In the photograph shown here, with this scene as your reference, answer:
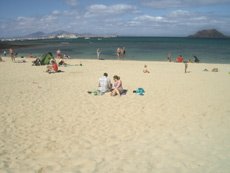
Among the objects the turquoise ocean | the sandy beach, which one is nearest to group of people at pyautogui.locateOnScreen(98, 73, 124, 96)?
the sandy beach

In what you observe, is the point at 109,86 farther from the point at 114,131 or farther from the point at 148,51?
the point at 148,51

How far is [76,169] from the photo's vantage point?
3477 millimetres

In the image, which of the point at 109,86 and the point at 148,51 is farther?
the point at 148,51

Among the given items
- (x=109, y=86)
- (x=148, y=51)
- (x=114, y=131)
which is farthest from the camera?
(x=148, y=51)

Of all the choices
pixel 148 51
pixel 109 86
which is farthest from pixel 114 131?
pixel 148 51

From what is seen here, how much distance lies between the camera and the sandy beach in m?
3.65

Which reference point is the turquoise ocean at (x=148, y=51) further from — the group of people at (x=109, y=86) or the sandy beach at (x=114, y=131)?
the sandy beach at (x=114, y=131)

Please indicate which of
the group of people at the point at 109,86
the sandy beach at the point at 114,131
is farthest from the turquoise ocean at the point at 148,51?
the sandy beach at the point at 114,131

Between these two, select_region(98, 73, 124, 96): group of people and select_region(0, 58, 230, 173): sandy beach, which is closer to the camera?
select_region(0, 58, 230, 173): sandy beach

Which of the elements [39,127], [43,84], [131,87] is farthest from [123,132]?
[43,84]

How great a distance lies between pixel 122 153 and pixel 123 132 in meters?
1.07

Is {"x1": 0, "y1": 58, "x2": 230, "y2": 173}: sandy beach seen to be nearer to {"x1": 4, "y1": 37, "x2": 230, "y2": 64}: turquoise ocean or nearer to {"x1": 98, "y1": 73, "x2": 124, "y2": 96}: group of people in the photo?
{"x1": 98, "y1": 73, "x2": 124, "y2": 96}: group of people

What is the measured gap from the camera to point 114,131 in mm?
5152

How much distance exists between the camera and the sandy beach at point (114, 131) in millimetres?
3648
